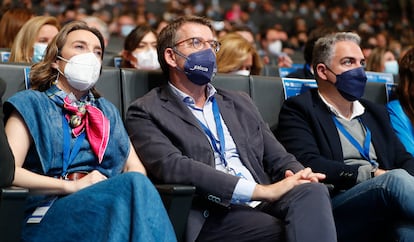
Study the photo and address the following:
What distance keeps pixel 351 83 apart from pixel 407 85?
488mm

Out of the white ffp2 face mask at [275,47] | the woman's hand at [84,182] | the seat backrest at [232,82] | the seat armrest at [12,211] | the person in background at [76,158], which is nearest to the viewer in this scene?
the seat armrest at [12,211]

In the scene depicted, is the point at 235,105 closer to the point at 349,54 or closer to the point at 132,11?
the point at 349,54

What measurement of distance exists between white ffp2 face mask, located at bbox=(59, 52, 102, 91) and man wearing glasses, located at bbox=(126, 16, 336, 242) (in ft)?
0.72

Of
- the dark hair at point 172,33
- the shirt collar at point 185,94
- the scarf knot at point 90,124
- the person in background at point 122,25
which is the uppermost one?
the dark hair at point 172,33

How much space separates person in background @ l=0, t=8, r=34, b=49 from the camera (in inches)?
170

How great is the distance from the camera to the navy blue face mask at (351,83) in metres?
3.25

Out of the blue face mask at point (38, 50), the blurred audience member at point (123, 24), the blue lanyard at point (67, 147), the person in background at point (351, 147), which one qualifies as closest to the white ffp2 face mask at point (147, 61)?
the blue face mask at point (38, 50)

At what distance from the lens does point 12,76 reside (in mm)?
2732

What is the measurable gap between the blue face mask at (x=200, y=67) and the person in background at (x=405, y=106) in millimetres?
1096

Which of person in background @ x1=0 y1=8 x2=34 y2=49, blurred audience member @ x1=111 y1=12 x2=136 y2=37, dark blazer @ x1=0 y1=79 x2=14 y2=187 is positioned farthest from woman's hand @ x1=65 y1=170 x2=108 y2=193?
blurred audience member @ x1=111 y1=12 x2=136 y2=37

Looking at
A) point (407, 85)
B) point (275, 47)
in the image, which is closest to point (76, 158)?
point (407, 85)

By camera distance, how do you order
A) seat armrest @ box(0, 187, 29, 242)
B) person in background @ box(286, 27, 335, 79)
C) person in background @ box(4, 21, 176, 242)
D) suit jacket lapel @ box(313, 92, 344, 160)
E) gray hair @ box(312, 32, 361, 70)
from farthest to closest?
person in background @ box(286, 27, 335, 79) < gray hair @ box(312, 32, 361, 70) < suit jacket lapel @ box(313, 92, 344, 160) < person in background @ box(4, 21, 176, 242) < seat armrest @ box(0, 187, 29, 242)

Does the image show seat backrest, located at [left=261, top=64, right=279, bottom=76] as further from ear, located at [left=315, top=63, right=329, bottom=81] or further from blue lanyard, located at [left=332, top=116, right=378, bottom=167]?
blue lanyard, located at [left=332, top=116, right=378, bottom=167]

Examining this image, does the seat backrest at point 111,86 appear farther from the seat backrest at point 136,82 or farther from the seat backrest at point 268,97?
the seat backrest at point 268,97
